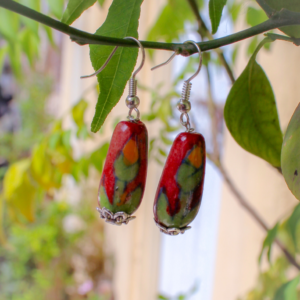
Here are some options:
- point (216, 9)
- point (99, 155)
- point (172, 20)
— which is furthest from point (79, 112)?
point (216, 9)

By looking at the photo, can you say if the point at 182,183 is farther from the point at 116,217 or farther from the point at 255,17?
the point at 255,17

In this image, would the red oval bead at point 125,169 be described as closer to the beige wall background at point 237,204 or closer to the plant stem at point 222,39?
the plant stem at point 222,39

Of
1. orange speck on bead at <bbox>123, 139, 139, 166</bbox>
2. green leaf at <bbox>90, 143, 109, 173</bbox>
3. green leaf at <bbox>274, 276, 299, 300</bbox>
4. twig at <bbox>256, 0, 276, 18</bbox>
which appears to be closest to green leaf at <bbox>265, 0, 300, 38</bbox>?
twig at <bbox>256, 0, 276, 18</bbox>

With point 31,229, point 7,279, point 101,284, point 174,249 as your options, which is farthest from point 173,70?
point 7,279

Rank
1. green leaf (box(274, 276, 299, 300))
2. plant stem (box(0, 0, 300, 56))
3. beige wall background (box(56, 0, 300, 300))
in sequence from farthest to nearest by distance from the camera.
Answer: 1. beige wall background (box(56, 0, 300, 300))
2. green leaf (box(274, 276, 299, 300))
3. plant stem (box(0, 0, 300, 56))

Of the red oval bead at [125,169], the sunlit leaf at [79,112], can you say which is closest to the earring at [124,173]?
the red oval bead at [125,169]

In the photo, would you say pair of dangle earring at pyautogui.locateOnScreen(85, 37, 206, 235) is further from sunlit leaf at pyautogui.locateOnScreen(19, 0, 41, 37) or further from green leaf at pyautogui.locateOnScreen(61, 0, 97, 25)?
sunlit leaf at pyautogui.locateOnScreen(19, 0, 41, 37)
